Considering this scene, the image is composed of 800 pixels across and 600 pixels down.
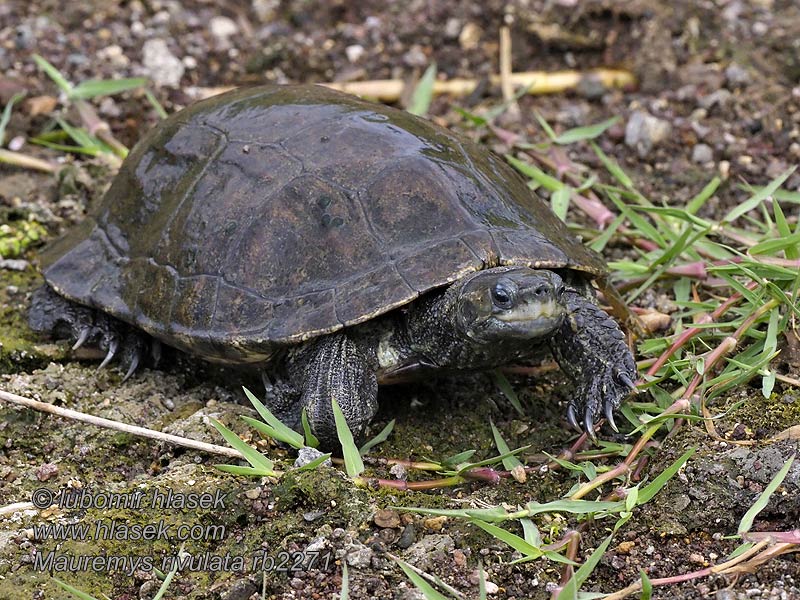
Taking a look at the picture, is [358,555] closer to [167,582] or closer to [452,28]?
[167,582]

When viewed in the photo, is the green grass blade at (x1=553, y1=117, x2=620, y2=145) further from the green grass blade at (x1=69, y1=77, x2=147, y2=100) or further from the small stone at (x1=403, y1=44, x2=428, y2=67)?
the green grass blade at (x1=69, y1=77, x2=147, y2=100)

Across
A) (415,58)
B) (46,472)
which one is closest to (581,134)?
(415,58)

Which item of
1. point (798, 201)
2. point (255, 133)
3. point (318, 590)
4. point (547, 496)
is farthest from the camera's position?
point (798, 201)

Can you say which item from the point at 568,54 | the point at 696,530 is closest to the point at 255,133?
the point at 696,530

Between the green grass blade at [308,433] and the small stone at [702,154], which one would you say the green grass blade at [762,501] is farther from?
the small stone at [702,154]

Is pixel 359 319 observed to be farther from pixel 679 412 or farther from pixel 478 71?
pixel 478 71

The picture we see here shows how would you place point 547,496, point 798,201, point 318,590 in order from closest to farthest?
1. point 318,590
2. point 547,496
3. point 798,201

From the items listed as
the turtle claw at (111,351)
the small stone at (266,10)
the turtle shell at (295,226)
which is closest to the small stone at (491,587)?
the turtle shell at (295,226)

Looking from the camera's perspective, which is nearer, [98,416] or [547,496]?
[547,496]
